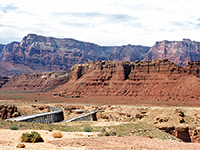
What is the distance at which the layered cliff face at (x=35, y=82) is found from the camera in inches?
5876

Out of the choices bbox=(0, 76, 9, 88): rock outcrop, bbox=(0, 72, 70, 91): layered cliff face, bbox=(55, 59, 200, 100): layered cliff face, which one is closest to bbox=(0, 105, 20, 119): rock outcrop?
bbox=(55, 59, 200, 100): layered cliff face

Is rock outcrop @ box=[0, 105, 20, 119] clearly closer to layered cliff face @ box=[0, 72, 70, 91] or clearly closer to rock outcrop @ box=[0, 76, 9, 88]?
layered cliff face @ box=[0, 72, 70, 91]

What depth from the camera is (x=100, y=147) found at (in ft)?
42.1

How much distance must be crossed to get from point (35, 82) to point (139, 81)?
3029 inches

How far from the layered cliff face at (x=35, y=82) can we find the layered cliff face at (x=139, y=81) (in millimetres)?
23846

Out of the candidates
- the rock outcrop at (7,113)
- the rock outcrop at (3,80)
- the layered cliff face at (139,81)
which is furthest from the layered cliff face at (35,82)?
the rock outcrop at (7,113)

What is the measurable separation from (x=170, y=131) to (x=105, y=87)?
249ft

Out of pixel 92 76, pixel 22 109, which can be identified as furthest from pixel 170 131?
pixel 92 76

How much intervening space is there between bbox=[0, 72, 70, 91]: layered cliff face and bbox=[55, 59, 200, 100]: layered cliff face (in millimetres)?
23846

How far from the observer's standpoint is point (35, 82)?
16100 cm

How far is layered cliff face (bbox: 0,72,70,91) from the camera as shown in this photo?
490 feet

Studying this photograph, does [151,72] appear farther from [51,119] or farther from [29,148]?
[29,148]

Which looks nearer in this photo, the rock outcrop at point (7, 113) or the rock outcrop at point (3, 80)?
the rock outcrop at point (7, 113)

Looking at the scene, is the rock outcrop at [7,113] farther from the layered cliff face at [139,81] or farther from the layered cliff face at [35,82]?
the layered cliff face at [35,82]
